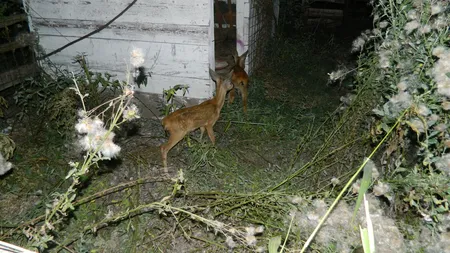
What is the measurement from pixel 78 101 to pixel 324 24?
7.61m

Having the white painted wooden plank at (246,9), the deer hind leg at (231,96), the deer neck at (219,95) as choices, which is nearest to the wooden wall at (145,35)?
the deer neck at (219,95)

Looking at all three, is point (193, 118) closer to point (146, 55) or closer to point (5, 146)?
point (146, 55)

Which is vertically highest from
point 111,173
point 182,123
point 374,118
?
point 374,118

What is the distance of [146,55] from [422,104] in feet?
11.7

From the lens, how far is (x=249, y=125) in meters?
4.88

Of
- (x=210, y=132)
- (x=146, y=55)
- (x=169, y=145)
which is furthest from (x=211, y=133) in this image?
(x=146, y=55)

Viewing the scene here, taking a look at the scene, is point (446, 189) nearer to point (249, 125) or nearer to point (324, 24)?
point (249, 125)

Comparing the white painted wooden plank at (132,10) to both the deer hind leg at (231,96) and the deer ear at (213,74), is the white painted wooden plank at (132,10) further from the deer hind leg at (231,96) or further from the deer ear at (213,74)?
the deer hind leg at (231,96)

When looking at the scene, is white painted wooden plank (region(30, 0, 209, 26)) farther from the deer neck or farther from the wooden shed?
the deer neck

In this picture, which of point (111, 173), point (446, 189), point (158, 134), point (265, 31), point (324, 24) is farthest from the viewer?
point (324, 24)

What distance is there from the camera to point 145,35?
470cm

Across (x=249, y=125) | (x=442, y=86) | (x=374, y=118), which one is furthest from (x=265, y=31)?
(x=442, y=86)

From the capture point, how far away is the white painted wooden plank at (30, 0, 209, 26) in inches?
173

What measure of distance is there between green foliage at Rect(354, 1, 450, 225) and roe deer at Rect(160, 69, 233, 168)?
188 cm
